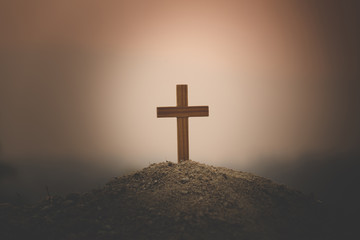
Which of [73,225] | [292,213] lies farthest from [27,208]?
[292,213]

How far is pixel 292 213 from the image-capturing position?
4.36 metres

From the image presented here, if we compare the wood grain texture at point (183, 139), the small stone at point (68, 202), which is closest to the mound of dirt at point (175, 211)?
the small stone at point (68, 202)

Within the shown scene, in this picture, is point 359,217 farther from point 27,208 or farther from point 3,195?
point 3,195

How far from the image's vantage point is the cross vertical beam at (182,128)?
595 cm

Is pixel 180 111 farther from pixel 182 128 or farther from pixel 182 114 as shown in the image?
pixel 182 128

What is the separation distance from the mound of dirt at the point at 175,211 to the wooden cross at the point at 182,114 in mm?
638

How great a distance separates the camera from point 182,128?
599cm

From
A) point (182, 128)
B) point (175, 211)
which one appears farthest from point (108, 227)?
point (182, 128)

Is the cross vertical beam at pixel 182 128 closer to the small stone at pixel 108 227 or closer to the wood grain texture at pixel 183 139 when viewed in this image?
the wood grain texture at pixel 183 139

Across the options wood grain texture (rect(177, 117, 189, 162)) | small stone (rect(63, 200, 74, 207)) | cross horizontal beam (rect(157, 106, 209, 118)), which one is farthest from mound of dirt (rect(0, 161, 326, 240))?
cross horizontal beam (rect(157, 106, 209, 118))

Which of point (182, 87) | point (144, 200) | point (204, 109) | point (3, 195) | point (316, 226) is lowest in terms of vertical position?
point (3, 195)

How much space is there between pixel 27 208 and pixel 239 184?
3.60 metres

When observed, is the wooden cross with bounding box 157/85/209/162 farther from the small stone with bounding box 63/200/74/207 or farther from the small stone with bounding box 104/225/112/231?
the small stone with bounding box 104/225/112/231

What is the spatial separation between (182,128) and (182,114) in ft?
1.00
